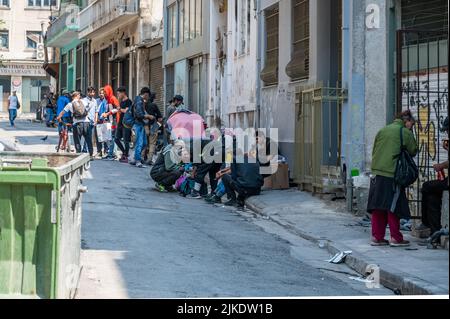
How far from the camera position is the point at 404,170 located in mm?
12547

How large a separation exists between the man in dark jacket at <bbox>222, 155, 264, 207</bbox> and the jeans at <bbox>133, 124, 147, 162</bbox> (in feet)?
20.4

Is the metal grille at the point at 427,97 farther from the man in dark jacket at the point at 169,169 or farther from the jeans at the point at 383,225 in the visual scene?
the man in dark jacket at the point at 169,169

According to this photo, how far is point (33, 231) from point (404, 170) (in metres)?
5.98

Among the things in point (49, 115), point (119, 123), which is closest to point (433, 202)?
point (119, 123)

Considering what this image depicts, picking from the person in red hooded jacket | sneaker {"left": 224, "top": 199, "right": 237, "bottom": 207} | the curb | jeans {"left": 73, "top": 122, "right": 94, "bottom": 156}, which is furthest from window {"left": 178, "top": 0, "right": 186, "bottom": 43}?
the curb

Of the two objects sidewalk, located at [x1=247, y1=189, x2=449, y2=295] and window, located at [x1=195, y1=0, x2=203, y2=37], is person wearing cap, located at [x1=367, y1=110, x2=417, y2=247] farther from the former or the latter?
window, located at [x1=195, y1=0, x2=203, y2=37]

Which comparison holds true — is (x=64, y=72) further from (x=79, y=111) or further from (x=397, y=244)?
(x=397, y=244)

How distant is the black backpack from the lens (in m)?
12.5

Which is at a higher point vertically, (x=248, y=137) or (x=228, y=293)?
(x=248, y=137)

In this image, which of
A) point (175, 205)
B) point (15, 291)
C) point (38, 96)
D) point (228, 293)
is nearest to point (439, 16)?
point (175, 205)

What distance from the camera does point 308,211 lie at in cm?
1650
